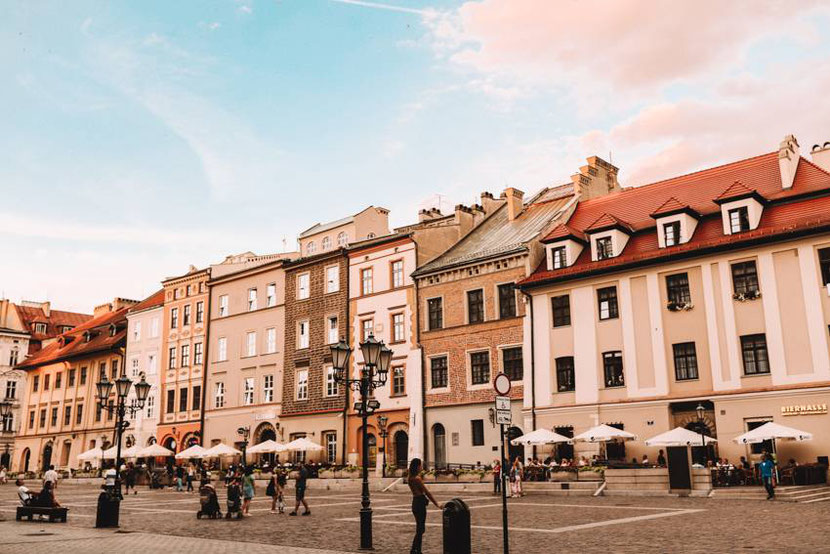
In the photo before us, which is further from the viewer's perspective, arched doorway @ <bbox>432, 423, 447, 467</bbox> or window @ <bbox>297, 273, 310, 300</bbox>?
window @ <bbox>297, 273, 310, 300</bbox>

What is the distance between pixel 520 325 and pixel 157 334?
33011 mm

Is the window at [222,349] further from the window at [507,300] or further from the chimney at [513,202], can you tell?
the window at [507,300]

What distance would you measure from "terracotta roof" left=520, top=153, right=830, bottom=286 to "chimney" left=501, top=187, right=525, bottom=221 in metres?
4.81

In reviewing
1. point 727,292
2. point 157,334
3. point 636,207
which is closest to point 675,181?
point 636,207

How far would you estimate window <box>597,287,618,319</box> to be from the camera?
35.5 metres

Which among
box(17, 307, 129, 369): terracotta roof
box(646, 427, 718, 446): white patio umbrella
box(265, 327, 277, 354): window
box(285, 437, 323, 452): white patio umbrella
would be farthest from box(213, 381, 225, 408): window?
box(646, 427, 718, 446): white patio umbrella

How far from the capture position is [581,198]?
42.8 m

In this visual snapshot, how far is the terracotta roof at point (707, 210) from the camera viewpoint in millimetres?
31594

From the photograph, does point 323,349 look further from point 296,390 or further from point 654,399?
point 654,399

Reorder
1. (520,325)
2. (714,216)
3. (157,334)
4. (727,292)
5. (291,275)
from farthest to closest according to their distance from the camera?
(157,334), (291,275), (520,325), (714,216), (727,292)

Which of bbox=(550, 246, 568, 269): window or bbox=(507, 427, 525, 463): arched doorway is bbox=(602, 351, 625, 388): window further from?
bbox=(507, 427, 525, 463): arched doorway

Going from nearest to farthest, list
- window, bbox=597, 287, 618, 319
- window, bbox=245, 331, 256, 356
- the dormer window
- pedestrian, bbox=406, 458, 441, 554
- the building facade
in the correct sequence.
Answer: pedestrian, bbox=406, 458, 441, 554 < window, bbox=597, 287, 618, 319 < the dormer window < window, bbox=245, 331, 256, 356 < the building facade

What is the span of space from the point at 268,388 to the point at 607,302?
24180 mm

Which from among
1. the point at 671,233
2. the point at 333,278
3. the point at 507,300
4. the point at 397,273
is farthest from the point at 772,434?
the point at 333,278
